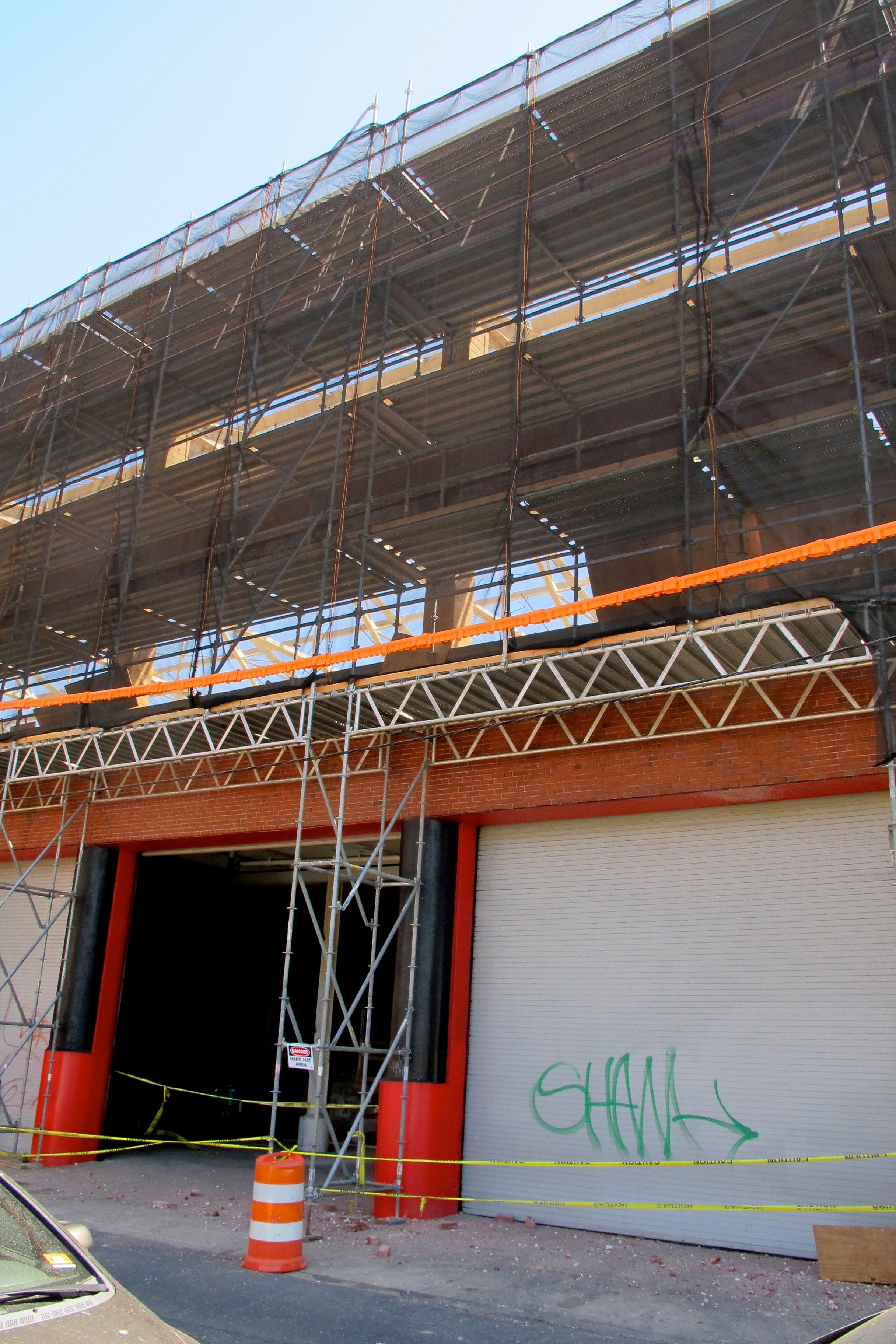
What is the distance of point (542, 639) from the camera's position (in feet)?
35.9

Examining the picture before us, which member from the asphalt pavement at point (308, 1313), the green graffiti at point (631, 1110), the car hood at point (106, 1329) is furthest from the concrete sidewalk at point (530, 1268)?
the car hood at point (106, 1329)

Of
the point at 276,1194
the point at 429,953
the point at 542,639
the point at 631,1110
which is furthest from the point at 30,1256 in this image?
the point at 631,1110

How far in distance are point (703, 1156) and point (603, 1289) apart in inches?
106

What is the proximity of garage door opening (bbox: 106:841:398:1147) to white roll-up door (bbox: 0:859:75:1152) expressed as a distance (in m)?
1.23

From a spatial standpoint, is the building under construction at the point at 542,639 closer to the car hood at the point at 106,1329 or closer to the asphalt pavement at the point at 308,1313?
the asphalt pavement at the point at 308,1313

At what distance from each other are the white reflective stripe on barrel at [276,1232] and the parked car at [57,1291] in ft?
15.4

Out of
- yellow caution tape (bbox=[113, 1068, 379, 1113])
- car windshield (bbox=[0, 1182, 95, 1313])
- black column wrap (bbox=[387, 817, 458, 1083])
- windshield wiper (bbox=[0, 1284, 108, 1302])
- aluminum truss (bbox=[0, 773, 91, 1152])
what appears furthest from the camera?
yellow caution tape (bbox=[113, 1068, 379, 1113])

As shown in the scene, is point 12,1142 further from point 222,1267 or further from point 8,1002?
point 222,1267

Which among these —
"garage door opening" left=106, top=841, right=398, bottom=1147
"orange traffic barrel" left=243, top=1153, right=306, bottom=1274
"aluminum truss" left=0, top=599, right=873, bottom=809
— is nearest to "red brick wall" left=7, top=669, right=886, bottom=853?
"aluminum truss" left=0, top=599, right=873, bottom=809

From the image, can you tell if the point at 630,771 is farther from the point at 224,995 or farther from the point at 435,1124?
the point at 224,995

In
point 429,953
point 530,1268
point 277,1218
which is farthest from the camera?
point 429,953

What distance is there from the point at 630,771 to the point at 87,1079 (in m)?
10.2

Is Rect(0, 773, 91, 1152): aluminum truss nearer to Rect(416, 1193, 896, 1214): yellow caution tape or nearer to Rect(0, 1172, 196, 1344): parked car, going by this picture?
Rect(416, 1193, 896, 1214): yellow caution tape

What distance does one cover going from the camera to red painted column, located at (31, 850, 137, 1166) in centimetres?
1531
